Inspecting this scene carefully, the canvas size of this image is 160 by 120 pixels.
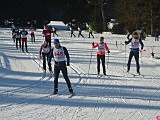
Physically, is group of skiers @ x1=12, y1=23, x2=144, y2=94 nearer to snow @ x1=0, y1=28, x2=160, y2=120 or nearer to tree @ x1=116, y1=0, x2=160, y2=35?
snow @ x1=0, y1=28, x2=160, y2=120

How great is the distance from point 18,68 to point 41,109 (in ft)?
28.3

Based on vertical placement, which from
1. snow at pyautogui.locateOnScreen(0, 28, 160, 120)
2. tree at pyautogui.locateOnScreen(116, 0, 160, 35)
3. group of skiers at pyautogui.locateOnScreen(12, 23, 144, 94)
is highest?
tree at pyautogui.locateOnScreen(116, 0, 160, 35)

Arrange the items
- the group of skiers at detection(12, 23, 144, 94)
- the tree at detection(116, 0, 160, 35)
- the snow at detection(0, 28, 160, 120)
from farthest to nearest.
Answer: the tree at detection(116, 0, 160, 35) < the group of skiers at detection(12, 23, 144, 94) < the snow at detection(0, 28, 160, 120)

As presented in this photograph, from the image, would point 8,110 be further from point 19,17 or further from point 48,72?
point 19,17

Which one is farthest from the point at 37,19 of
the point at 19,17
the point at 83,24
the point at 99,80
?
the point at 99,80

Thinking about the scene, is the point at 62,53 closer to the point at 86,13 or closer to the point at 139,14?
the point at 139,14

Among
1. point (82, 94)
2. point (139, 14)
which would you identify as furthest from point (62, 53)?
point (139, 14)

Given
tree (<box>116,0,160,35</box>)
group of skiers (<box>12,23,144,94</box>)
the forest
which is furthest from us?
the forest

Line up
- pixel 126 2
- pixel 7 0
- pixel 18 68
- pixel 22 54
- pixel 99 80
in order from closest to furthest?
1. pixel 99 80
2. pixel 18 68
3. pixel 22 54
4. pixel 126 2
5. pixel 7 0

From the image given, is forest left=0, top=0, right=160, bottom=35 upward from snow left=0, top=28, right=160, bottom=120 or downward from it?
upward

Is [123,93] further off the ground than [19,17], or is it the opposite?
[19,17]

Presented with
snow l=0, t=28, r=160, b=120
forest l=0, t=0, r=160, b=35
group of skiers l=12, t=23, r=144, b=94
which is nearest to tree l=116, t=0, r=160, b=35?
forest l=0, t=0, r=160, b=35

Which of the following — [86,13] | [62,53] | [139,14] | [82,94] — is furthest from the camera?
[86,13]

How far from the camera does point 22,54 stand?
82.1 ft
